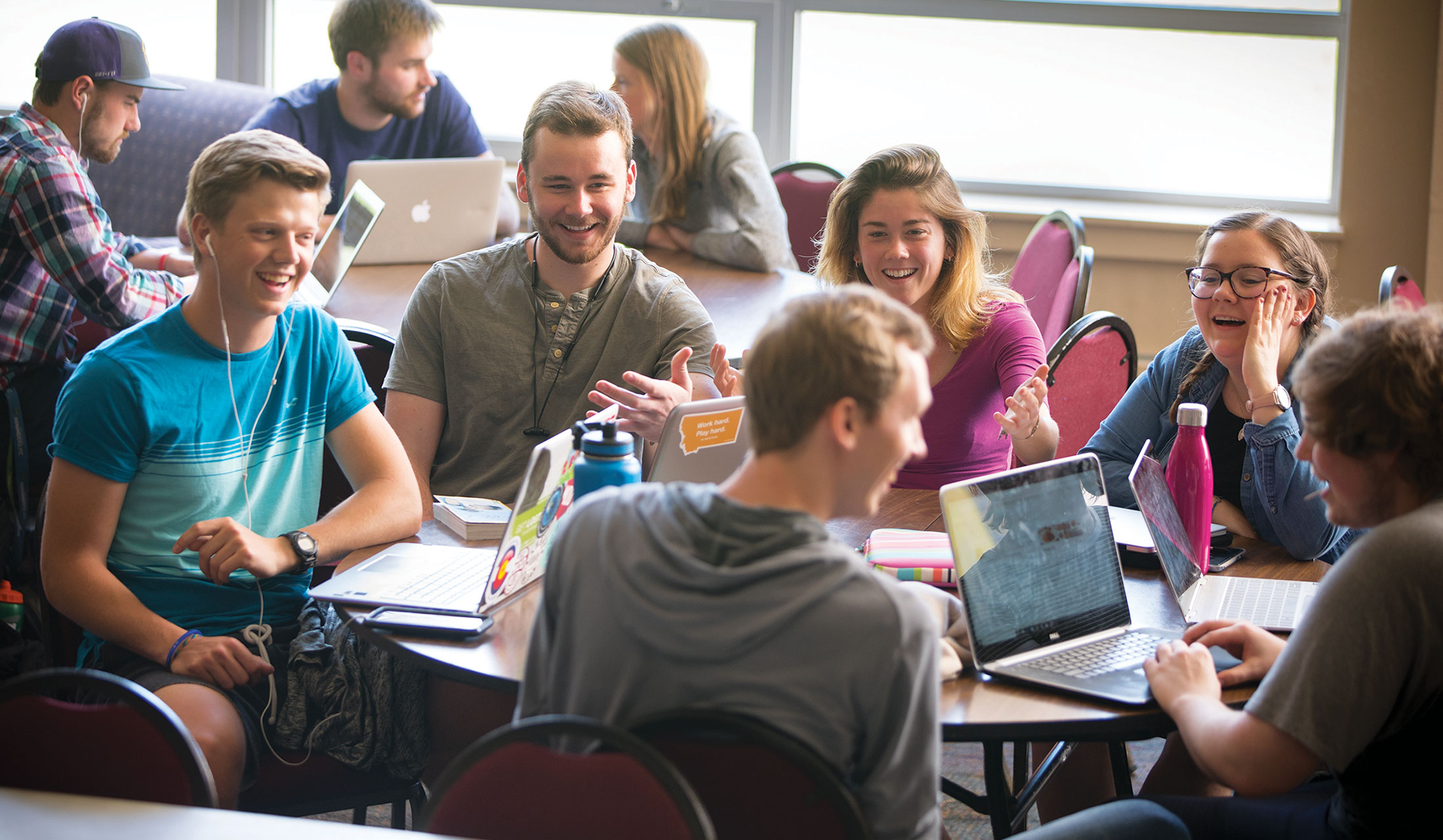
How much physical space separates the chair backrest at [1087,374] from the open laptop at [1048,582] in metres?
1.04

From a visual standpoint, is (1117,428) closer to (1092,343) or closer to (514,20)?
(1092,343)

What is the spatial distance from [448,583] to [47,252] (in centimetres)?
162

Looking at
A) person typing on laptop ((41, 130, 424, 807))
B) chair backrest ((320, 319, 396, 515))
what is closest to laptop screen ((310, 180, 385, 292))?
chair backrest ((320, 319, 396, 515))

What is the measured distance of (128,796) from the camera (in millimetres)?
1158

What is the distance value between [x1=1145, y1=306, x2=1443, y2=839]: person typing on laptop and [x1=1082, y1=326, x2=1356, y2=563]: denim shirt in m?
0.37

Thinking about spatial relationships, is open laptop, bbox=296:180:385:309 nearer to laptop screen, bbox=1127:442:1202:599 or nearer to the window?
laptop screen, bbox=1127:442:1202:599

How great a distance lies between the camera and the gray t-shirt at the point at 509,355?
2.10 meters

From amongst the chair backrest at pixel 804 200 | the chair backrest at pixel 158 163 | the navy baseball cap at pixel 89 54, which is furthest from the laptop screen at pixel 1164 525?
the chair backrest at pixel 158 163

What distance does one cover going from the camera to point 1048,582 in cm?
142

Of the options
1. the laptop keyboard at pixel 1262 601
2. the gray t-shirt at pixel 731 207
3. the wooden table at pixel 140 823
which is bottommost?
the wooden table at pixel 140 823

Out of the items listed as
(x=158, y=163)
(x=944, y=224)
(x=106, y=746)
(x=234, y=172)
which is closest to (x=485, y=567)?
(x=106, y=746)

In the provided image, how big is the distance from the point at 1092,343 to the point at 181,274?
2.37 m

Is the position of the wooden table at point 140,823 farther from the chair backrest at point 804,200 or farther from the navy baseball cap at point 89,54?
the chair backrest at point 804,200

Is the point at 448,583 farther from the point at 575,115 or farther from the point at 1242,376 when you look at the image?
the point at 1242,376
